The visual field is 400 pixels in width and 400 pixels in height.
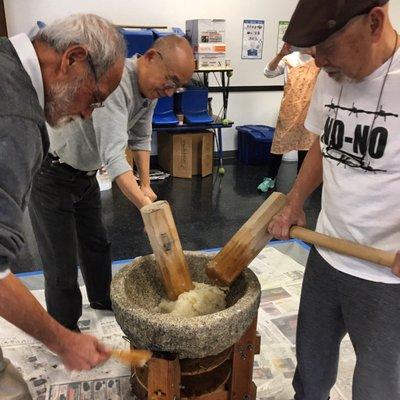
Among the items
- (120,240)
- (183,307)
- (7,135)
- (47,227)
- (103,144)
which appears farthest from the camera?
(120,240)

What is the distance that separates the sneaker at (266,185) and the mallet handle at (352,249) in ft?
7.95

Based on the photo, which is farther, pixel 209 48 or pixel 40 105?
pixel 209 48

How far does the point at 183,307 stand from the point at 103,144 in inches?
21.6

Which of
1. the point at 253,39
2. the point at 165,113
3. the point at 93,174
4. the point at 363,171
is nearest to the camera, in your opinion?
the point at 363,171

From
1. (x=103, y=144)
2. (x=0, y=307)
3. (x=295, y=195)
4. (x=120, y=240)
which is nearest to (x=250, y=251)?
(x=295, y=195)

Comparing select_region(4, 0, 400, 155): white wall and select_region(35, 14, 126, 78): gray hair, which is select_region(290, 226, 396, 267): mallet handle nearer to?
select_region(35, 14, 126, 78): gray hair

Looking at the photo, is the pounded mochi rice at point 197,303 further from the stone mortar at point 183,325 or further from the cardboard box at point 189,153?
the cardboard box at point 189,153

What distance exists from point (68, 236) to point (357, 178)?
1051 mm

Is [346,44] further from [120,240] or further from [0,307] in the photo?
[120,240]

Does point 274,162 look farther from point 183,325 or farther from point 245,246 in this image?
point 183,325

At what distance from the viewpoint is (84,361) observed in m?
0.87

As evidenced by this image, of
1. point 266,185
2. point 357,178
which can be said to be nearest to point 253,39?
point 266,185

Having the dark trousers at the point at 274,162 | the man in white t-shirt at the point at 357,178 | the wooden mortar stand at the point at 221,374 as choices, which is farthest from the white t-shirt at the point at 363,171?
the dark trousers at the point at 274,162

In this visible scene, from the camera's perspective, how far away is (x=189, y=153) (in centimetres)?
391
